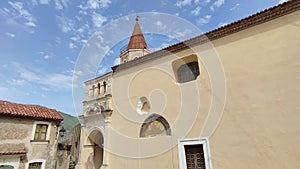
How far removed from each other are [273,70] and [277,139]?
222cm

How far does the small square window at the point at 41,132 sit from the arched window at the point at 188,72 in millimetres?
8567

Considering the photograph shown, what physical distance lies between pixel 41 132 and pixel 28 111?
1.43 meters

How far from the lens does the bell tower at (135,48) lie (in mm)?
17891

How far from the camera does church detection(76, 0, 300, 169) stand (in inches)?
230

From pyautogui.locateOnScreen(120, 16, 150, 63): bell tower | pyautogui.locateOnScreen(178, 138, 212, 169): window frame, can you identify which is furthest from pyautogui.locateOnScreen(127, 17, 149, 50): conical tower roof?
pyautogui.locateOnScreen(178, 138, 212, 169): window frame

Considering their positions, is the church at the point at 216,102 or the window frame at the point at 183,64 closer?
the church at the point at 216,102

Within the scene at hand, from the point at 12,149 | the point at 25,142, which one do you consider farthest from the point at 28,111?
the point at 12,149

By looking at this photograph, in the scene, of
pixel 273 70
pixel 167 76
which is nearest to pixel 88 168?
pixel 167 76

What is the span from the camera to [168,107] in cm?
827

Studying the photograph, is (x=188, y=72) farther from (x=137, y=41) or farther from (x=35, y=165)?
(x=137, y=41)

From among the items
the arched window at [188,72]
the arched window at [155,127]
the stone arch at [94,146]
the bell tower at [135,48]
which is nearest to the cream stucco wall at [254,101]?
the arched window at [155,127]

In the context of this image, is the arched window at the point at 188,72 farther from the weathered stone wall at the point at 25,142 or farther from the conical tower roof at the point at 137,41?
the conical tower roof at the point at 137,41

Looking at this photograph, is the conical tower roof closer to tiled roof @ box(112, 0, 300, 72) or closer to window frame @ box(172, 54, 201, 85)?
tiled roof @ box(112, 0, 300, 72)

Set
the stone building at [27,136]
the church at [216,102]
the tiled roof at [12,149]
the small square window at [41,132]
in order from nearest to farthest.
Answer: the church at [216,102]
the tiled roof at [12,149]
the stone building at [27,136]
the small square window at [41,132]
